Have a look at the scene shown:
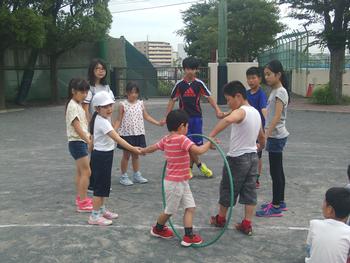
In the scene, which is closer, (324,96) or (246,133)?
(246,133)

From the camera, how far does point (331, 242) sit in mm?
3139

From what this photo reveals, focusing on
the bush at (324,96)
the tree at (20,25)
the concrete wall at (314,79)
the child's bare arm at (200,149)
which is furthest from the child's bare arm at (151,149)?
the concrete wall at (314,79)

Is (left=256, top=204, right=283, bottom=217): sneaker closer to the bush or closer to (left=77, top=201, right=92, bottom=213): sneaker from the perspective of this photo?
(left=77, top=201, right=92, bottom=213): sneaker

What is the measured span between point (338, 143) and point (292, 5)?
1070cm

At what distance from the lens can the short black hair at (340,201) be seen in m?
3.18

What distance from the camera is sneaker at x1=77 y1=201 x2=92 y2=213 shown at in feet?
17.2

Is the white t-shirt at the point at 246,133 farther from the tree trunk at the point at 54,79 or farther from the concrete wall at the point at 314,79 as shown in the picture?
the concrete wall at the point at 314,79

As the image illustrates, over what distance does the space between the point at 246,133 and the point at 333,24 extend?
15.6 metres

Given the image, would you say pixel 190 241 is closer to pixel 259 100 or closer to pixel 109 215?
pixel 109 215

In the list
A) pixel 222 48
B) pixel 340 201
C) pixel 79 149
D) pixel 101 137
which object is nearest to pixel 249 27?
pixel 222 48

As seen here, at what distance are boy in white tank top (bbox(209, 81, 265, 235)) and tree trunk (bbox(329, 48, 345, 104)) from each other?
51.5 ft

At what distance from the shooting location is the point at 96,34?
67.1 feet

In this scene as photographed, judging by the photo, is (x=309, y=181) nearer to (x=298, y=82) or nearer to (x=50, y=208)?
(x=50, y=208)

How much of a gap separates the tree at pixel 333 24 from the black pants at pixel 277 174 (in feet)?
47.4
